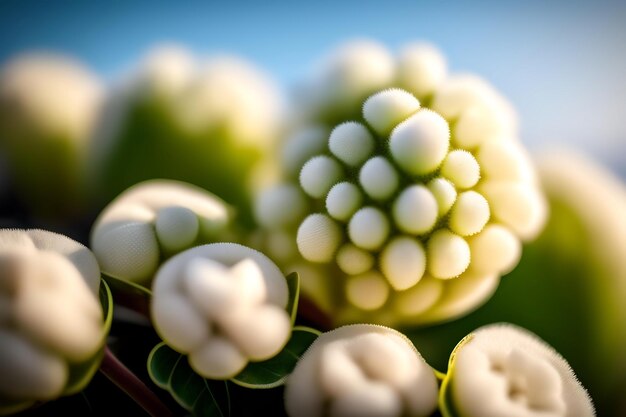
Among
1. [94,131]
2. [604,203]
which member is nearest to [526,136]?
[604,203]

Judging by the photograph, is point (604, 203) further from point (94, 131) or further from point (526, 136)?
point (94, 131)

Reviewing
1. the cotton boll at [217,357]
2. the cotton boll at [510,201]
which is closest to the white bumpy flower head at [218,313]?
the cotton boll at [217,357]

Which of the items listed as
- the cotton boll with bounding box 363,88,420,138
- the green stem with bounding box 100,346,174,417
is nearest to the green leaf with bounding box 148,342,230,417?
the green stem with bounding box 100,346,174,417

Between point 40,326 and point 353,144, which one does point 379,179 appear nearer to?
point 353,144

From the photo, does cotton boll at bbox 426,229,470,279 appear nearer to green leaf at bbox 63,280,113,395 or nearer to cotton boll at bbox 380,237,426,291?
cotton boll at bbox 380,237,426,291

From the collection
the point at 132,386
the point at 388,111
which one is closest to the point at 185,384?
the point at 132,386

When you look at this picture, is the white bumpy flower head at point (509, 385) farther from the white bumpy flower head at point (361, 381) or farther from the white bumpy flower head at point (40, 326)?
the white bumpy flower head at point (40, 326)
